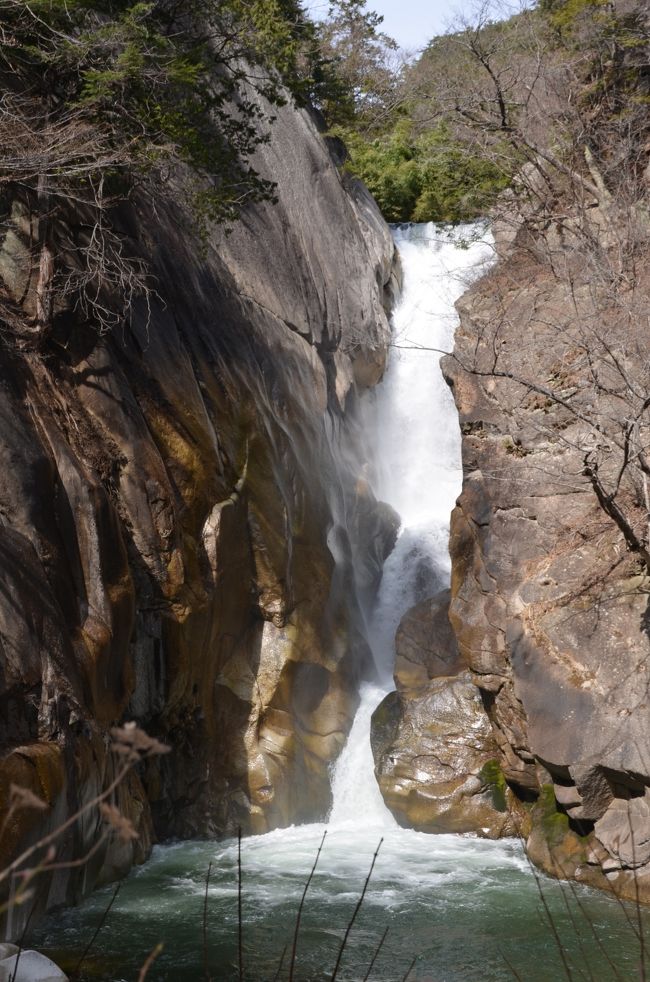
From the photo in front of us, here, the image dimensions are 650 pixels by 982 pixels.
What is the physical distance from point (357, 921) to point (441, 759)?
3.51 meters

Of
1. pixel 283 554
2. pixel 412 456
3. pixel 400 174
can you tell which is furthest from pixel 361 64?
pixel 283 554

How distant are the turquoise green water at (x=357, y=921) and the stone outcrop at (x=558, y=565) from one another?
84cm

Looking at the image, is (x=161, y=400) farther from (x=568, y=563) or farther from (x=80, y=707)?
(x=568, y=563)

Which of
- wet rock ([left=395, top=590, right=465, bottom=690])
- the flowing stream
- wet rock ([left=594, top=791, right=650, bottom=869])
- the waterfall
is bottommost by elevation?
the flowing stream

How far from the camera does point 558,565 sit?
10891 millimetres

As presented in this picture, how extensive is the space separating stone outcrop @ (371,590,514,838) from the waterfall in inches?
21.2

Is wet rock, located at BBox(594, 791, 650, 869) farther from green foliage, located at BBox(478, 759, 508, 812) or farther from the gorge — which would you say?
green foliage, located at BBox(478, 759, 508, 812)

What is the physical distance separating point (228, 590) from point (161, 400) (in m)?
2.52

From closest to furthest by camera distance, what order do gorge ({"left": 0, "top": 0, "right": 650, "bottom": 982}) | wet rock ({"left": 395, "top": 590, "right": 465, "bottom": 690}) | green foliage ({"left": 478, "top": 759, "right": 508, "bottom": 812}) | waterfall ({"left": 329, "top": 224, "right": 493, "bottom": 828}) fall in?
gorge ({"left": 0, "top": 0, "right": 650, "bottom": 982})
green foliage ({"left": 478, "top": 759, "right": 508, "bottom": 812})
waterfall ({"left": 329, "top": 224, "right": 493, "bottom": 828})
wet rock ({"left": 395, "top": 590, "right": 465, "bottom": 690})

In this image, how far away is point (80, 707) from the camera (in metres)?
7.99

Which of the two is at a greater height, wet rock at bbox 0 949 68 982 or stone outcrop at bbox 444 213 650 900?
stone outcrop at bbox 444 213 650 900

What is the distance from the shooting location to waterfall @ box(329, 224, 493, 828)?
1274 cm

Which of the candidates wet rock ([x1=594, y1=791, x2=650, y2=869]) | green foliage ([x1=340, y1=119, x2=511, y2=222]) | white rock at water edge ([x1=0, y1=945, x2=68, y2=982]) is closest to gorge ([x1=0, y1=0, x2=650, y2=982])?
wet rock ([x1=594, y1=791, x2=650, y2=869])

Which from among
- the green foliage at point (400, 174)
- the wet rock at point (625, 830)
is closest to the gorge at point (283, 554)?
the wet rock at point (625, 830)
